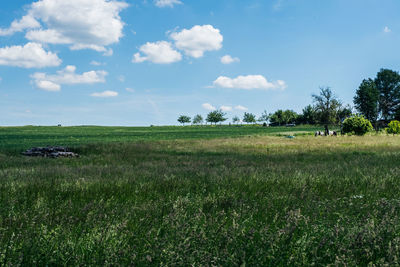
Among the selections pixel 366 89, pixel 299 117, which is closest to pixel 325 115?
pixel 366 89

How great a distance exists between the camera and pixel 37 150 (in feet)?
52.9

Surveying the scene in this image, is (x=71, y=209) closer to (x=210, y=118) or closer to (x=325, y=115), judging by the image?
(x=325, y=115)

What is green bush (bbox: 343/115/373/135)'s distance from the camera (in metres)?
41.3

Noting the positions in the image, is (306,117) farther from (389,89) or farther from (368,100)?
(368,100)

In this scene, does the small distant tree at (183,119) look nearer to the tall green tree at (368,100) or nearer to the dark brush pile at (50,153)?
the tall green tree at (368,100)

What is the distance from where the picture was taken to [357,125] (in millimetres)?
41312

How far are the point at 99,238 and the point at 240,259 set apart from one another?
1.44m

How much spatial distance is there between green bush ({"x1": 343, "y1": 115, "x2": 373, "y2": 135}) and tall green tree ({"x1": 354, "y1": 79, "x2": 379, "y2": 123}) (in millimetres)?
32128

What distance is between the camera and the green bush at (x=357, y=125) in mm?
41297

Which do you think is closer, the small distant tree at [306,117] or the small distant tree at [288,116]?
the small distant tree at [306,117]

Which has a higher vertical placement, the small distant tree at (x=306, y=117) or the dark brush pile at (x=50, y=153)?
the small distant tree at (x=306, y=117)

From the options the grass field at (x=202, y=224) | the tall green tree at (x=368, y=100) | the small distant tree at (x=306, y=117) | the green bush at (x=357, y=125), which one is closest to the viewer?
the grass field at (x=202, y=224)

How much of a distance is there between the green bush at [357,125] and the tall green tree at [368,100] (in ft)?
105

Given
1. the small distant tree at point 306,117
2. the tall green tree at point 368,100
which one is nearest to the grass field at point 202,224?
the tall green tree at point 368,100
